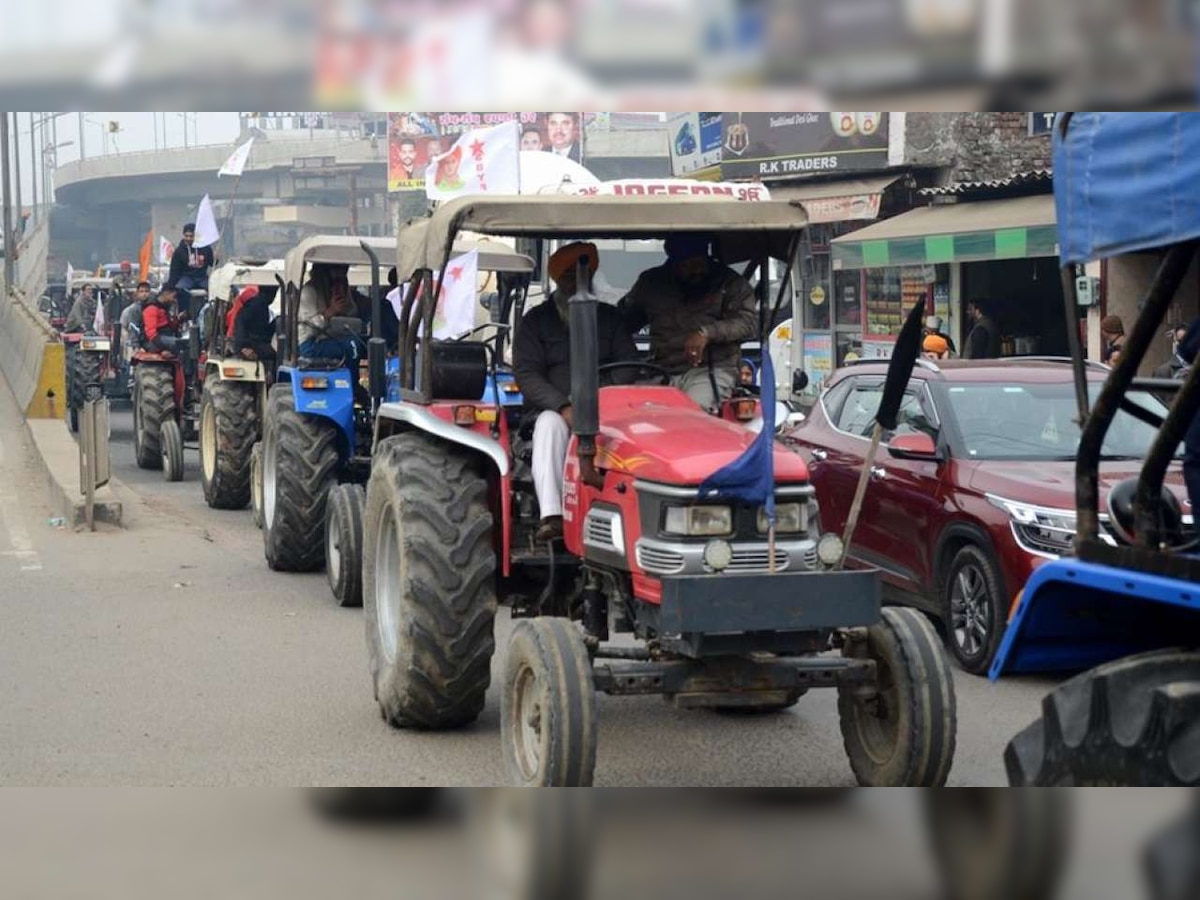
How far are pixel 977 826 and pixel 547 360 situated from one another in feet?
13.6

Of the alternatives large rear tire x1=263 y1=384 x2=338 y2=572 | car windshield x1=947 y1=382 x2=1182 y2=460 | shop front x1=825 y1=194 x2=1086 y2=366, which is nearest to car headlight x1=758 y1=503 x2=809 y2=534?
car windshield x1=947 y1=382 x2=1182 y2=460

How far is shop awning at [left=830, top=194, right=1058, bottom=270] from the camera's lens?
21984mm

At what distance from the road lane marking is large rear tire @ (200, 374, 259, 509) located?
1.92 metres

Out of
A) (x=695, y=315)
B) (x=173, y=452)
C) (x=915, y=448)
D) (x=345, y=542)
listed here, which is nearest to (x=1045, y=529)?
(x=915, y=448)

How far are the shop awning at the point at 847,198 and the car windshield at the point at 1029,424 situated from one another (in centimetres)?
1579


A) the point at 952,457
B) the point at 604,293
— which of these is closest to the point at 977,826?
the point at 604,293

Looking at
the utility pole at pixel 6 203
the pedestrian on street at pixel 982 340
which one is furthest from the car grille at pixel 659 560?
the utility pole at pixel 6 203

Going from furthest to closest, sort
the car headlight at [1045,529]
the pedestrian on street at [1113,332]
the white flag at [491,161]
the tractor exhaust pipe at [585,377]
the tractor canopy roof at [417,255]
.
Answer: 1. the white flag at [491,161]
2. the pedestrian on street at [1113,332]
3. the car headlight at [1045,529]
4. the tractor canopy roof at [417,255]
5. the tractor exhaust pipe at [585,377]

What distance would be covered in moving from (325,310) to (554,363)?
269 inches

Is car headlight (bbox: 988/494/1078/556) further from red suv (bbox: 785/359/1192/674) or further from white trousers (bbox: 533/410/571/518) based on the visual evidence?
white trousers (bbox: 533/410/571/518)

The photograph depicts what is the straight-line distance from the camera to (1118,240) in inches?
171

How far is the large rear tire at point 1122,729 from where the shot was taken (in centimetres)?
381

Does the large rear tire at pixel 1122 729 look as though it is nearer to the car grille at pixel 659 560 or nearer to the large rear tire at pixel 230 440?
the car grille at pixel 659 560

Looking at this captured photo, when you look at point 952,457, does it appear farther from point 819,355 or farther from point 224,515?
point 819,355
